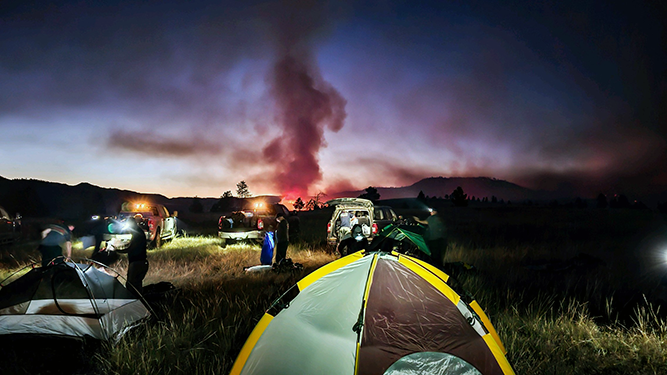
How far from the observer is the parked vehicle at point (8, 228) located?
12312mm

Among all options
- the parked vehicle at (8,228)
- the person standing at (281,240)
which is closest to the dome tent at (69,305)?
the person standing at (281,240)

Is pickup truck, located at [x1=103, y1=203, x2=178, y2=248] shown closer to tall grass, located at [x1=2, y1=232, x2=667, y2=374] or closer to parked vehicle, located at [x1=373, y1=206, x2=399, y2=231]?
tall grass, located at [x1=2, y1=232, x2=667, y2=374]

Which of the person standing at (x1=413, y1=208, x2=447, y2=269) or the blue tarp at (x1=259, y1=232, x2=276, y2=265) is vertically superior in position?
the person standing at (x1=413, y1=208, x2=447, y2=269)

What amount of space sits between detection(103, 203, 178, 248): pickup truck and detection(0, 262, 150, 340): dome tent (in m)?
7.15

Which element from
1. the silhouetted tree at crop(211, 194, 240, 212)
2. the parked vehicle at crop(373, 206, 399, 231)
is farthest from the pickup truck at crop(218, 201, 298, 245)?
the silhouetted tree at crop(211, 194, 240, 212)

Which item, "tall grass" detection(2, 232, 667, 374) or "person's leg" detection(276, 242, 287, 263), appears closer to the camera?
"tall grass" detection(2, 232, 667, 374)

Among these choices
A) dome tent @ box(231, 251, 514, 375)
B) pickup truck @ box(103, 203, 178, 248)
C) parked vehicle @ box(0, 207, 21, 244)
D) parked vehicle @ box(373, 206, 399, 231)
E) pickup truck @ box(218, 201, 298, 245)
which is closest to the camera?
dome tent @ box(231, 251, 514, 375)

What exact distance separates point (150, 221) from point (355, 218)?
851 centimetres

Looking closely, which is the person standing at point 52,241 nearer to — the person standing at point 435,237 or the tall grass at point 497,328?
the tall grass at point 497,328

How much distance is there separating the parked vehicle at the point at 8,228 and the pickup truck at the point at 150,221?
414 centimetres

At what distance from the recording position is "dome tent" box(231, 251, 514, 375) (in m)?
3.66

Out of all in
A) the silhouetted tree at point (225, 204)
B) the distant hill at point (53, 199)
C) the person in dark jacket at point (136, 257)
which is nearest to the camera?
the person in dark jacket at point (136, 257)

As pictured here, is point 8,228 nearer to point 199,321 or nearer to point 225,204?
point 199,321

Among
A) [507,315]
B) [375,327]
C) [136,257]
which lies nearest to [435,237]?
[507,315]
